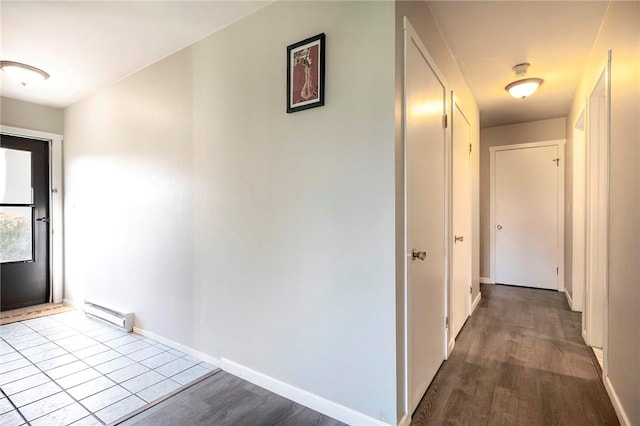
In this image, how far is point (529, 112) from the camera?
4.04 meters

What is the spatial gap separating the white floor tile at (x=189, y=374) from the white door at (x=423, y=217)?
139 centimetres

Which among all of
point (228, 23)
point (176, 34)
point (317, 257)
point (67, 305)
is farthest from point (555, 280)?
point (67, 305)

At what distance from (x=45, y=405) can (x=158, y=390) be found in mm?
592

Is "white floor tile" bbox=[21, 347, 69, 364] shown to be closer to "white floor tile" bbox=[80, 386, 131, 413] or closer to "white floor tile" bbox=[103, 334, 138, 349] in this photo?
"white floor tile" bbox=[103, 334, 138, 349]

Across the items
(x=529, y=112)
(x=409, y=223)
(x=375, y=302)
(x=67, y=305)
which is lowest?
(x=67, y=305)

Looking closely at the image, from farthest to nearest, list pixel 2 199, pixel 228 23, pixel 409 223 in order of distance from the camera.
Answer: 1. pixel 2 199
2. pixel 228 23
3. pixel 409 223

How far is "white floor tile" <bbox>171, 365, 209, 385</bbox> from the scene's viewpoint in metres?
2.06

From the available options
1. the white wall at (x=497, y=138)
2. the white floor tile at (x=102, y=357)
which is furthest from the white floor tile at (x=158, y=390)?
the white wall at (x=497, y=138)

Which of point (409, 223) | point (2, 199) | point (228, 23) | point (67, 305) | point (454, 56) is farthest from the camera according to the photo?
point (67, 305)

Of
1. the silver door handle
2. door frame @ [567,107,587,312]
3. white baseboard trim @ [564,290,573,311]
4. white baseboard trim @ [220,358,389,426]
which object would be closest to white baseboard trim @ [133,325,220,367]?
white baseboard trim @ [220,358,389,426]

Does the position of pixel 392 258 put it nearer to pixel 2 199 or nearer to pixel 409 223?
pixel 409 223

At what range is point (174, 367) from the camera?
7.32ft

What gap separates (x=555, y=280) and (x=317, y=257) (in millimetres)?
4216

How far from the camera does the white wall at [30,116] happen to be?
3432 mm
